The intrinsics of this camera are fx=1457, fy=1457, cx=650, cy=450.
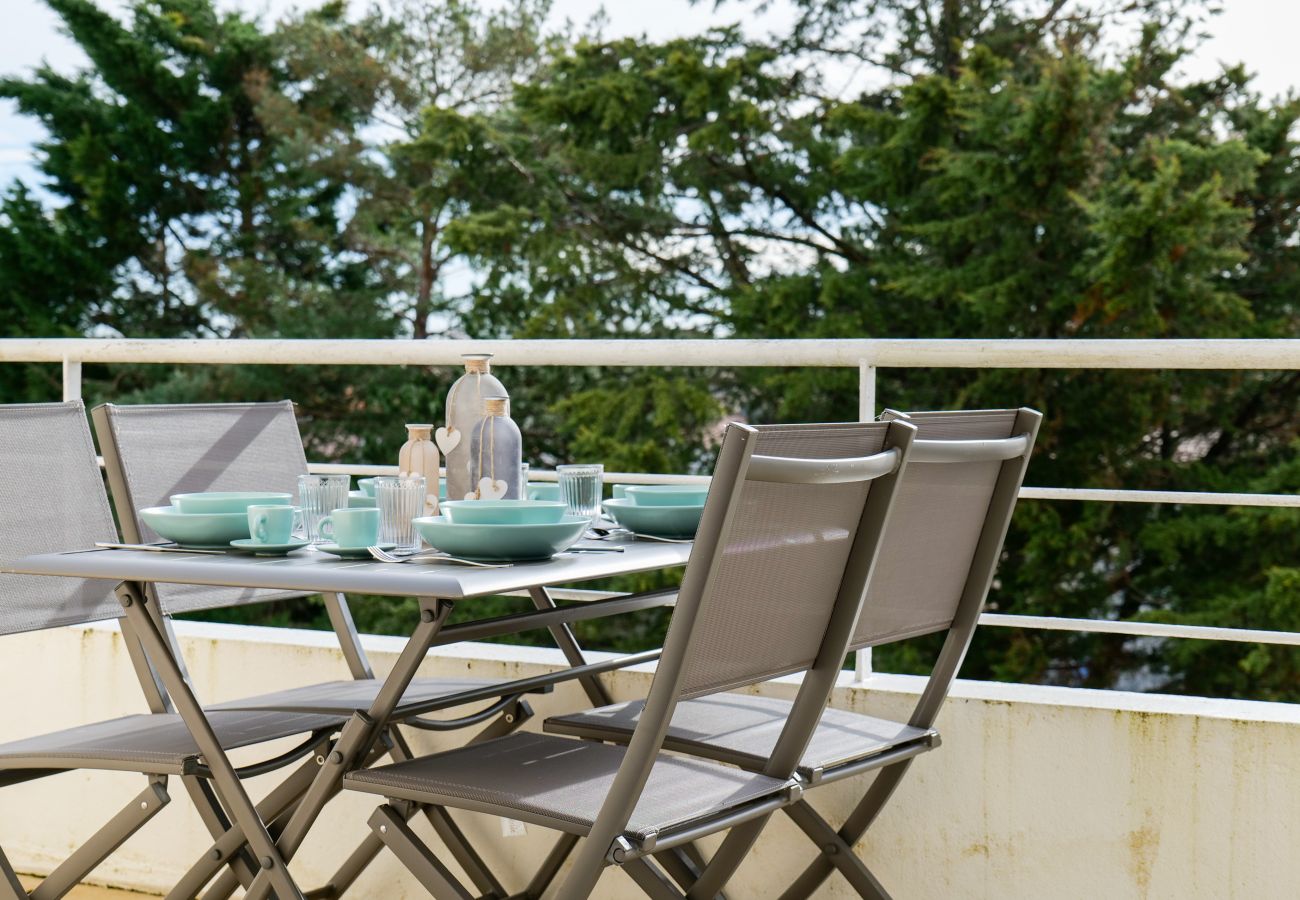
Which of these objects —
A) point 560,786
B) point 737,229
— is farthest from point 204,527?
point 737,229

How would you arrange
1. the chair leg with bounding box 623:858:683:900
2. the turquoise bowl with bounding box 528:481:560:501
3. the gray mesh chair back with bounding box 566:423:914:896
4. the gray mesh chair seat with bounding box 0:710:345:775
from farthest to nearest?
the turquoise bowl with bounding box 528:481:560:501 → the gray mesh chair seat with bounding box 0:710:345:775 → the chair leg with bounding box 623:858:683:900 → the gray mesh chair back with bounding box 566:423:914:896

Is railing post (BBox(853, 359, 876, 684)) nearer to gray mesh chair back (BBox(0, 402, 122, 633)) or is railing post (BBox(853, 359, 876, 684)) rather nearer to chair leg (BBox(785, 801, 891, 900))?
chair leg (BBox(785, 801, 891, 900))

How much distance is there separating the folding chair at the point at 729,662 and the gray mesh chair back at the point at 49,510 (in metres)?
0.79

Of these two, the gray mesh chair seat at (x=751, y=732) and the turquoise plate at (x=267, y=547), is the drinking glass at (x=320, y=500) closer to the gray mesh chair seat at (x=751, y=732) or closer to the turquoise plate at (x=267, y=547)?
the turquoise plate at (x=267, y=547)

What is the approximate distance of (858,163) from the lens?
11.5 m

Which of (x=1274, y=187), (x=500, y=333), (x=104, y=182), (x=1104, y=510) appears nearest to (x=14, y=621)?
(x=1104, y=510)

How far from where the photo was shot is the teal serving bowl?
1750 mm

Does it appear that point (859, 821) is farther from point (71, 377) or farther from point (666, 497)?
point (71, 377)

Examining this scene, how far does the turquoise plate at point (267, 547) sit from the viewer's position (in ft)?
6.06

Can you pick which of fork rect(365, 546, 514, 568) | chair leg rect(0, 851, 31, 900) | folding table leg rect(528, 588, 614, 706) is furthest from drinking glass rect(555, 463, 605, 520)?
chair leg rect(0, 851, 31, 900)

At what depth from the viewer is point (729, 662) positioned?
1.61 m

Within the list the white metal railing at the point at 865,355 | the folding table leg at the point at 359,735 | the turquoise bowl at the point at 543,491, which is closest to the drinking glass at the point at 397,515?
the folding table leg at the point at 359,735

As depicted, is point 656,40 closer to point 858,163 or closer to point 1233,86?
point 858,163

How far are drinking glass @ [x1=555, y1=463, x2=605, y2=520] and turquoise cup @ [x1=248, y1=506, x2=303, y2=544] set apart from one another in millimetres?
480
